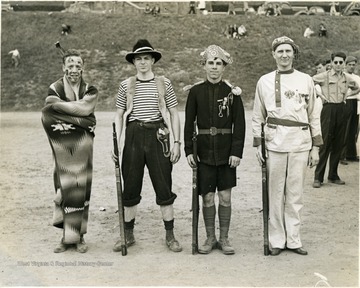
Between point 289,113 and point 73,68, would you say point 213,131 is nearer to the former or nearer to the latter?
point 289,113

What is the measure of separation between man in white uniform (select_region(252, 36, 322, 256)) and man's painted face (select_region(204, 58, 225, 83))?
404 millimetres

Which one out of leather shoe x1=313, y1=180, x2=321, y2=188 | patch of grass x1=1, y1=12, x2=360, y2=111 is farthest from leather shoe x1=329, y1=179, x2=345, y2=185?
patch of grass x1=1, y1=12, x2=360, y2=111

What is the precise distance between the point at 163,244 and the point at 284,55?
2.08 metres

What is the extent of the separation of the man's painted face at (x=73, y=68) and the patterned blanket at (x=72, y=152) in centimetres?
20

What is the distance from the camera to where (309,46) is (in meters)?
23.0

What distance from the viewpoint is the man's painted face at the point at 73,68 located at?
502 cm

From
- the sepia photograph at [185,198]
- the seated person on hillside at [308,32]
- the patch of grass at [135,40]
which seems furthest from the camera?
the seated person on hillside at [308,32]

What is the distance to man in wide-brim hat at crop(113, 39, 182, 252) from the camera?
5070mm

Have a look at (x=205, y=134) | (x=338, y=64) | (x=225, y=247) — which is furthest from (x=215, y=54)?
A: (x=338, y=64)

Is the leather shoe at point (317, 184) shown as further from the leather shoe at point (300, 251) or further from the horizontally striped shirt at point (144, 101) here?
the horizontally striped shirt at point (144, 101)

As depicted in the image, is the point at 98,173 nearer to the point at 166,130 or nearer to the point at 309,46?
the point at 166,130

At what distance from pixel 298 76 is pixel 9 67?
18.2m

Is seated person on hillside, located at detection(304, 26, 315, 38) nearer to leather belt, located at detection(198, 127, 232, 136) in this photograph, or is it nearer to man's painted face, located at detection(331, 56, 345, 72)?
man's painted face, located at detection(331, 56, 345, 72)

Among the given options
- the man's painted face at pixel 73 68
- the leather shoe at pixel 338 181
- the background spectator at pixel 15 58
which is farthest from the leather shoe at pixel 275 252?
the background spectator at pixel 15 58
